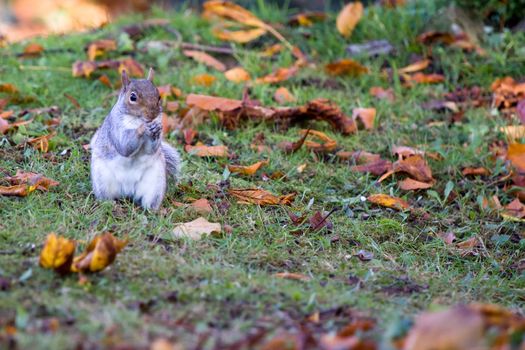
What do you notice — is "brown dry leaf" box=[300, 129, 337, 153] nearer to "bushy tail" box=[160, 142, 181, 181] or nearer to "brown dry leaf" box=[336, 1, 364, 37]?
"bushy tail" box=[160, 142, 181, 181]

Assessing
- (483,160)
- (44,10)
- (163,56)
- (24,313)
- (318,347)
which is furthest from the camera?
Result: (44,10)

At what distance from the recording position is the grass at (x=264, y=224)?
2795 millimetres

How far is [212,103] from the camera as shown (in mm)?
5125

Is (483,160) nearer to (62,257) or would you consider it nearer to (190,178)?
(190,178)

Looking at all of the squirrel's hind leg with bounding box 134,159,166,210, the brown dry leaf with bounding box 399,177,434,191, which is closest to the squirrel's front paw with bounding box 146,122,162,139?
the squirrel's hind leg with bounding box 134,159,166,210

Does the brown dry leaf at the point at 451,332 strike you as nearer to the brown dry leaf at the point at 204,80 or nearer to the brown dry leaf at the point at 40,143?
the brown dry leaf at the point at 40,143

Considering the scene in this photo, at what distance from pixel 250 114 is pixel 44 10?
6.91 meters

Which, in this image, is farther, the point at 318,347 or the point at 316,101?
the point at 316,101

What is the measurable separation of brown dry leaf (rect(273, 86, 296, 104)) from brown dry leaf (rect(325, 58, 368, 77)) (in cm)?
51

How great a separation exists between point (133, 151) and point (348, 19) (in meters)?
3.16

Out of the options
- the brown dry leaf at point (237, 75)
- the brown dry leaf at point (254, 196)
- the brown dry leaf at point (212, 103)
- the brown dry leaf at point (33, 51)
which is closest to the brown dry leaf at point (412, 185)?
the brown dry leaf at point (254, 196)

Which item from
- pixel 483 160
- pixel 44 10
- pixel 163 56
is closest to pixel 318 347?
pixel 483 160

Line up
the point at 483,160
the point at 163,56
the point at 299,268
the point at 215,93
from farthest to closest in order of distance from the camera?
the point at 163,56 → the point at 215,93 → the point at 483,160 → the point at 299,268

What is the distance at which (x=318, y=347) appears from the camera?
7.80ft
